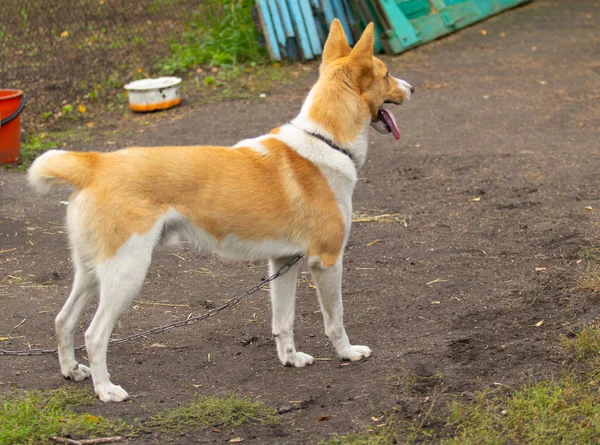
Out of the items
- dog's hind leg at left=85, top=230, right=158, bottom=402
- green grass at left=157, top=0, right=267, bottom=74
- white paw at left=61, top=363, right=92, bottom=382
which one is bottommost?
green grass at left=157, top=0, right=267, bottom=74

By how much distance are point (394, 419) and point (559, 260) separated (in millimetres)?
2365

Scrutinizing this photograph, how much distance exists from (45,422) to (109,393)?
0.44 meters

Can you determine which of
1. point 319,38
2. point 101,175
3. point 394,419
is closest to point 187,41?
point 319,38

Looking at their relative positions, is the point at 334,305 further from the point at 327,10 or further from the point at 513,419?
the point at 327,10

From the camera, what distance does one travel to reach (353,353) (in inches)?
186

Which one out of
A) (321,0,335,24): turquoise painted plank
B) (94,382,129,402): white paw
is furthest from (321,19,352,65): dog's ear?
A: (321,0,335,24): turquoise painted plank

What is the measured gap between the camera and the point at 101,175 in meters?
4.08

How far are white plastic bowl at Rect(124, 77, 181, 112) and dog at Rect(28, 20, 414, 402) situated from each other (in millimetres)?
5476

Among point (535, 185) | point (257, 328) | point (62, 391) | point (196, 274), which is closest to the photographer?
point (62, 391)

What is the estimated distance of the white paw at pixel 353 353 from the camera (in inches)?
186

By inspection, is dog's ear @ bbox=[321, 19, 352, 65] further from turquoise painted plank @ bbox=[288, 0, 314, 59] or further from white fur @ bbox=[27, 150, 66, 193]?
turquoise painted plank @ bbox=[288, 0, 314, 59]

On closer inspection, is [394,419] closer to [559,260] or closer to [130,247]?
[130,247]

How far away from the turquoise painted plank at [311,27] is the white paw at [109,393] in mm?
7723

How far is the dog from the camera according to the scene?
4047mm
